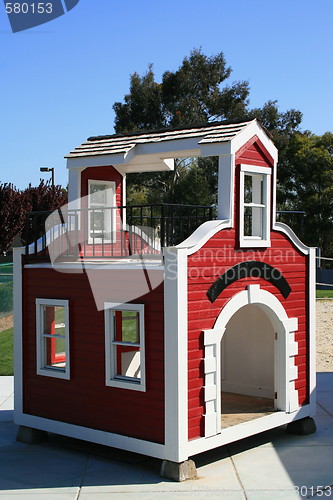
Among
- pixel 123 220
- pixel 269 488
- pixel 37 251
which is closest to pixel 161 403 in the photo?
pixel 269 488

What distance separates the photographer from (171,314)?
329 inches

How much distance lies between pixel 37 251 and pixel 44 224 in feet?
1.88

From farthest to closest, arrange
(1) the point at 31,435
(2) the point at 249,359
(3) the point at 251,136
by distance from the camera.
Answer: (2) the point at 249,359
(1) the point at 31,435
(3) the point at 251,136

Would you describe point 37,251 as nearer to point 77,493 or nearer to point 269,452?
point 77,493

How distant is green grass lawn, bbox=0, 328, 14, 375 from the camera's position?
16866mm

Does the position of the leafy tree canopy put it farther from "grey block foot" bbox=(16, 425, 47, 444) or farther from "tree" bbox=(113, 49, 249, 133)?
"grey block foot" bbox=(16, 425, 47, 444)

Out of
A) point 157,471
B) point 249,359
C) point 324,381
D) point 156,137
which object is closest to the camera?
point 157,471

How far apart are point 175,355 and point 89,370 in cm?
171

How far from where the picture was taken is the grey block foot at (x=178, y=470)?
27.3ft

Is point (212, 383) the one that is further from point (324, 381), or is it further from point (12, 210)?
point (12, 210)

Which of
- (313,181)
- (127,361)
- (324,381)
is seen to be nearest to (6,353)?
(127,361)

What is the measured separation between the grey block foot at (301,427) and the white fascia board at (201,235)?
364cm

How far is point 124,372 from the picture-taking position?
11.1 m

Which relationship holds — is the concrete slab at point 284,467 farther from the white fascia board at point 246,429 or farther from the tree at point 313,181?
the tree at point 313,181
